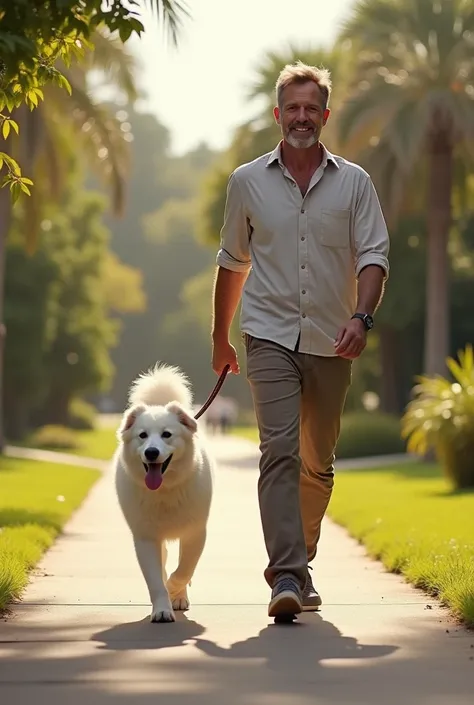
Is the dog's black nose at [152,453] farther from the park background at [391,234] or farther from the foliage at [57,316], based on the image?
A: the foliage at [57,316]

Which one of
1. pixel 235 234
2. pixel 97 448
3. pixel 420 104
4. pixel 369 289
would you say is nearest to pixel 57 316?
pixel 97 448

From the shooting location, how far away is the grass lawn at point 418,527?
8031 mm

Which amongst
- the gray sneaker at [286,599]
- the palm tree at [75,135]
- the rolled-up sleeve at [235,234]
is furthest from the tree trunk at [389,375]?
the gray sneaker at [286,599]

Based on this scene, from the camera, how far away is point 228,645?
6.17 metres

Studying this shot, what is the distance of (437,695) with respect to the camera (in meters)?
5.06

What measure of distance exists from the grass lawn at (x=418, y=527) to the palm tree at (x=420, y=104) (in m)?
6.69

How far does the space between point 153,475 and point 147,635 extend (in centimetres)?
97

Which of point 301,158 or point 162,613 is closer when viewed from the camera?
point 162,613

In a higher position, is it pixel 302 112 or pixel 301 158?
pixel 302 112

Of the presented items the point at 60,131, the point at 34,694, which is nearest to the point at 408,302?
the point at 60,131

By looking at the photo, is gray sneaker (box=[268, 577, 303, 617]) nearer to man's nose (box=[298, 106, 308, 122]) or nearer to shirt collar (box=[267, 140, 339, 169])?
shirt collar (box=[267, 140, 339, 169])

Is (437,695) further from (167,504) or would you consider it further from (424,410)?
(424,410)

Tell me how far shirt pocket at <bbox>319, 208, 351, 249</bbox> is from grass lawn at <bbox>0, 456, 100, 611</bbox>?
98.0 inches

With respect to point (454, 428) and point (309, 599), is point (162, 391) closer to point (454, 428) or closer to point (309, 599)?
point (309, 599)
